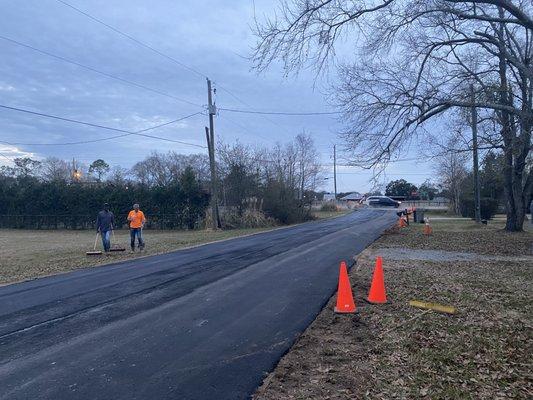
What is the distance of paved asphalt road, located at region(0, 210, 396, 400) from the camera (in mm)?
4820

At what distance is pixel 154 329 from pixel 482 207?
42037 mm

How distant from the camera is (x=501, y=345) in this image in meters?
6.05

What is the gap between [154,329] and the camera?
6.88 meters

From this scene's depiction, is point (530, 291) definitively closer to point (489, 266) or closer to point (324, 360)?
point (489, 266)

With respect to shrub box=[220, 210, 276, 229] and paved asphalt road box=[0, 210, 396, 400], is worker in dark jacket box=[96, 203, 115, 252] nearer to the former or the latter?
paved asphalt road box=[0, 210, 396, 400]

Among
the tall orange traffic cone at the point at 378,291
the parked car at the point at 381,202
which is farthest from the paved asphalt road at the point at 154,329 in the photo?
the parked car at the point at 381,202

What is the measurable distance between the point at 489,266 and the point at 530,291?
13.3 ft

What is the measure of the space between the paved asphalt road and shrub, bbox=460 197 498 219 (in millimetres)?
35213

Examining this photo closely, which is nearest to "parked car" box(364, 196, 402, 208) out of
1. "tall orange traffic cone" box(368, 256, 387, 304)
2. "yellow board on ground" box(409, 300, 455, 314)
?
"tall orange traffic cone" box(368, 256, 387, 304)

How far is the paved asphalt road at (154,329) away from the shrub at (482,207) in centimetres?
3521

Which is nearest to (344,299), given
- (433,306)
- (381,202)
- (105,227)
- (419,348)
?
(433,306)

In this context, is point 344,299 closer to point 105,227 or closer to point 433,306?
point 433,306

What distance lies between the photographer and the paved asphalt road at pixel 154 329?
4.82m

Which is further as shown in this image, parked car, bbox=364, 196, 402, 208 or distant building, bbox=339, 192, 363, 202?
distant building, bbox=339, 192, 363, 202
